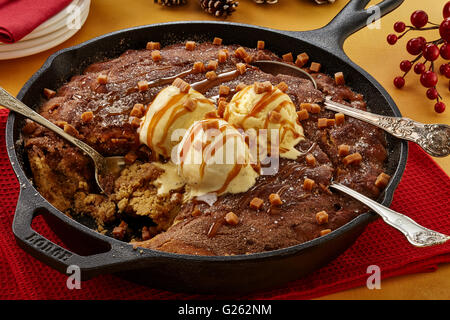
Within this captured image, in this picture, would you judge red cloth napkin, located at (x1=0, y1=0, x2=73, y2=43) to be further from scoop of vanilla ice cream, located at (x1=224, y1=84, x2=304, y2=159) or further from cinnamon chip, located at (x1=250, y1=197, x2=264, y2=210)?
cinnamon chip, located at (x1=250, y1=197, x2=264, y2=210)

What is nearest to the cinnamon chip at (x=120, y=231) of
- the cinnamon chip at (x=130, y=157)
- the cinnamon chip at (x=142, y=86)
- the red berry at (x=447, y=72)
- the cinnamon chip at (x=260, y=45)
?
the cinnamon chip at (x=130, y=157)

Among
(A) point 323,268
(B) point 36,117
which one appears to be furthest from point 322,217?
(B) point 36,117

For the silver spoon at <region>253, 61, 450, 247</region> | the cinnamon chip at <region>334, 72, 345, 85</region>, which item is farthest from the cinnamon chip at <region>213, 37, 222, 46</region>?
the cinnamon chip at <region>334, 72, 345, 85</region>

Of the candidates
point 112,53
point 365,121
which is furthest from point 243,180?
point 112,53

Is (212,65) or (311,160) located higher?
(212,65)

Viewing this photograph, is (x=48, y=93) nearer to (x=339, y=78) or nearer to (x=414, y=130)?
(x=339, y=78)

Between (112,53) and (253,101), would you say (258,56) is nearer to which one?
(253,101)
